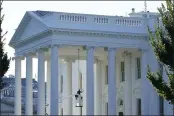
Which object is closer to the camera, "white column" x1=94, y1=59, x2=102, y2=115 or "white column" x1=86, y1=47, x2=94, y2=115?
"white column" x1=86, y1=47, x2=94, y2=115

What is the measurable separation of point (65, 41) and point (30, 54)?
236 inches

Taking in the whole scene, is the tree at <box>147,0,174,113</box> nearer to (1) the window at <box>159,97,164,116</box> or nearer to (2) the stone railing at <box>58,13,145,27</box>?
(2) the stone railing at <box>58,13,145,27</box>

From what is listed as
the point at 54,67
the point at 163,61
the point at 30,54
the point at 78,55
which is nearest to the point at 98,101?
the point at 78,55

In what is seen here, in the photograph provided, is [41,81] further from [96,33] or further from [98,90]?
[98,90]

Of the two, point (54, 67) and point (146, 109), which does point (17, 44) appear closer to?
point (54, 67)

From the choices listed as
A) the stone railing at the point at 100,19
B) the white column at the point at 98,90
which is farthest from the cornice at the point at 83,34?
the white column at the point at 98,90

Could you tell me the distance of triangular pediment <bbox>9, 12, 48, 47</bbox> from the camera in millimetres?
37219

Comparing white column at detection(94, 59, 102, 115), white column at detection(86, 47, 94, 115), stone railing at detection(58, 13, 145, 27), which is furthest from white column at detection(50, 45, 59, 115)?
white column at detection(94, 59, 102, 115)

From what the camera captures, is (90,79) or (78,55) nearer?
(90,79)

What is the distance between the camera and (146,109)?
3738 cm

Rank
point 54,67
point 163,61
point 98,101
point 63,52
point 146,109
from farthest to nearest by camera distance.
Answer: point 98,101
point 63,52
point 146,109
point 54,67
point 163,61

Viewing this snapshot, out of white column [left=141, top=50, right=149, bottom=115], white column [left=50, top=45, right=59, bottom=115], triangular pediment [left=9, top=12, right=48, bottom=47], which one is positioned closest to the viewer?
white column [left=50, top=45, right=59, bottom=115]

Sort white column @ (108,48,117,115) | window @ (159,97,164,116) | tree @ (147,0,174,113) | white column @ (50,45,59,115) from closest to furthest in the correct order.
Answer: tree @ (147,0,174,113) → white column @ (50,45,59,115) → white column @ (108,48,117,115) → window @ (159,97,164,116)

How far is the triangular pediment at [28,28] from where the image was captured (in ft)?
122
